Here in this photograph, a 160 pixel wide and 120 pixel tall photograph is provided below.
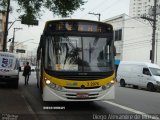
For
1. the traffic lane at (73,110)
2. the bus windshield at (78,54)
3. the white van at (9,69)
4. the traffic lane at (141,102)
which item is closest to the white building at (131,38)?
the white van at (9,69)

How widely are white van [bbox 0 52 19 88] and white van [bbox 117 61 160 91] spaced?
34.3 feet

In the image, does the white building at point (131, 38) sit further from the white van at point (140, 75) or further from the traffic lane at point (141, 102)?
the traffic lane at point (141, 102)

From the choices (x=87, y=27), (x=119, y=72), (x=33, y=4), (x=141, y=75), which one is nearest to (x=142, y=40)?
(x=119, y=72)

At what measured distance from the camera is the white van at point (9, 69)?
2417 cm

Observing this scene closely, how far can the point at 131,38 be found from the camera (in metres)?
61.1

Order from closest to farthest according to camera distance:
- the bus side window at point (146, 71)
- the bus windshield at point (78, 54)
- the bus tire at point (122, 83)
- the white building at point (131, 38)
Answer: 1. the bus windshield at point (78, 54)
2. the bus side window at point (146, 71)
3. the bus tire at point (122, 83)
4. the white building at point (131, 38)

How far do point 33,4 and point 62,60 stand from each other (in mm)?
8696

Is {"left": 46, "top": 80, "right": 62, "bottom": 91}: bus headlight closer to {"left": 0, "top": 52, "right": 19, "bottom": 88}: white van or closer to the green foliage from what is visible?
the green foliage

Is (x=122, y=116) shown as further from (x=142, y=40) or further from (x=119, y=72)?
(x=142, y=40)

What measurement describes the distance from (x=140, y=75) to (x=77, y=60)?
1839 centimetres

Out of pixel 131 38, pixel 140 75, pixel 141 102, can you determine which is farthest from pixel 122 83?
pixel 131 38

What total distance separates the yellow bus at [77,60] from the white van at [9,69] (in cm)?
1099

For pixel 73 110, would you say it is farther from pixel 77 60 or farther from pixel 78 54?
pixel 78 54

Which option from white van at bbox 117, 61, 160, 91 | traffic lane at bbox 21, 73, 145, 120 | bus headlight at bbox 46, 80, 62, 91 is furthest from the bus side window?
bus headlight at bbox 46, 80, 62, 91
